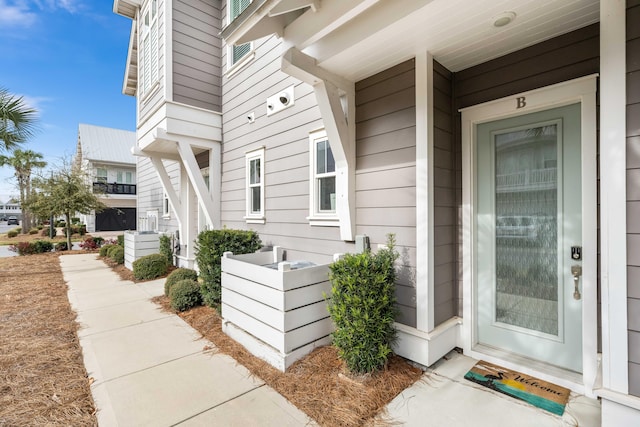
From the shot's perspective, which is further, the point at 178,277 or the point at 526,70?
the point at 178,277

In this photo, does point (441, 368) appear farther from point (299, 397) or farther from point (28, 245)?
point (28, 245)

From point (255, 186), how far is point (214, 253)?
59.1 inches

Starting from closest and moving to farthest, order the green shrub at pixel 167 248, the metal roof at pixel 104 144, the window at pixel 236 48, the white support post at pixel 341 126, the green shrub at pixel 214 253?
the white support post at pixel 341 126, the green shrub at pixel 214 253, the window at pixel 236 48, the green shrub at pixel 167 248, the metal roof at pixel 104 144

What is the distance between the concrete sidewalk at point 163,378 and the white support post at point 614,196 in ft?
6.46

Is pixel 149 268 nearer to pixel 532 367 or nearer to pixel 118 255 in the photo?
pixel 118 255

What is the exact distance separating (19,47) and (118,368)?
18.6 metres

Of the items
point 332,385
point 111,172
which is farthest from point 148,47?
point 111,172

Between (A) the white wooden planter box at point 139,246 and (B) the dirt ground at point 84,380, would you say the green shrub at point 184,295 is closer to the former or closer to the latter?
(B) the dirt ground at point 84,380

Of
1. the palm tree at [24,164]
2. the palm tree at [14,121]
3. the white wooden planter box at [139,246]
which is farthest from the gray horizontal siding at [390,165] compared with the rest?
the palm tree at [24,164]

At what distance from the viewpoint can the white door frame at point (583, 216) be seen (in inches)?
86.9

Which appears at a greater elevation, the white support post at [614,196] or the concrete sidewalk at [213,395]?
the white support post at [614,196]

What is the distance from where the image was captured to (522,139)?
265 centimetres

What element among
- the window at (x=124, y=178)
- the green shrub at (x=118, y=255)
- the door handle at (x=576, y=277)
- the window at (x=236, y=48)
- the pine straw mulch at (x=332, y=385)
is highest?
the window at (x=236, y=48)

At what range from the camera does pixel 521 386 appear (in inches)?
93.3
